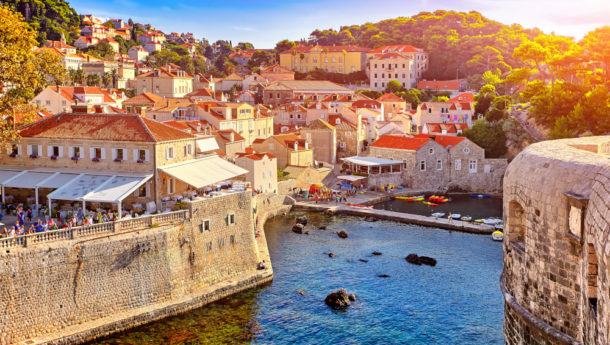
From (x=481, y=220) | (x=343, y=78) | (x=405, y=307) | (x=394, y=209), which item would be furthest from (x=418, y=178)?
(x=343, y=78)

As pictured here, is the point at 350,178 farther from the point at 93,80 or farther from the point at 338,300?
the point at 93,80

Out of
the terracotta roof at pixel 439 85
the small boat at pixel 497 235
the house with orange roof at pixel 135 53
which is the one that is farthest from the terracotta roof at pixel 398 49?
the small boat at pixel 497 235

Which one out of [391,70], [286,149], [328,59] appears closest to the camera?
[286,149]

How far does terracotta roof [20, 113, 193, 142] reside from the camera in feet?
100

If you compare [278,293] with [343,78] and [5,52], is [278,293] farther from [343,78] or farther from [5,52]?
[343,78]

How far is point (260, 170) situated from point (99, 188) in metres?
18.8

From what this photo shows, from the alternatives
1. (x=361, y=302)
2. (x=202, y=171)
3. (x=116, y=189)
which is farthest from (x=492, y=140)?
(x=116, y=189)

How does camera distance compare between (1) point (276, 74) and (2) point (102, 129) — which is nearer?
(2) point (102, 129)

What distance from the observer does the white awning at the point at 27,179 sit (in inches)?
1146

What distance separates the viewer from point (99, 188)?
27969 millimetres

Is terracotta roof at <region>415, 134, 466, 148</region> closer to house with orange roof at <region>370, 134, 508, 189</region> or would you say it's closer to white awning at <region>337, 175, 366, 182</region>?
house with orange roof at <region>370, 134, 508, 189</region>

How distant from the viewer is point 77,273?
22.4m

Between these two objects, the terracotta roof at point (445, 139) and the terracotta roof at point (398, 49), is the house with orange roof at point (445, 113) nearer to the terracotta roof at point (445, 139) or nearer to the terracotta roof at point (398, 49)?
the terracotta roof at point (445, 139)

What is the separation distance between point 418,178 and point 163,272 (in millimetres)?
37205
